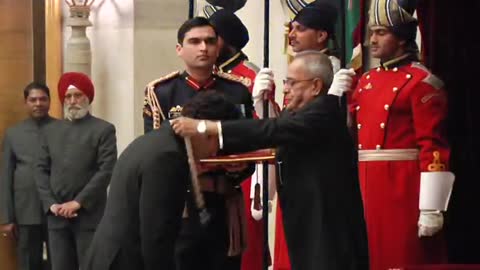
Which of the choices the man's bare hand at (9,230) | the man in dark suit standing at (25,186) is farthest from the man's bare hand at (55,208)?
the man's bare hand at (9,230)

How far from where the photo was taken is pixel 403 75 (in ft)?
21.1

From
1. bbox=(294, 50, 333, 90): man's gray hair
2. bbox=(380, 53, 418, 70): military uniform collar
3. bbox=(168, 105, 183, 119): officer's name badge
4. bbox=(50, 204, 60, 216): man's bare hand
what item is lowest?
bbox=(50, 204, 60, 216): man's bare hand

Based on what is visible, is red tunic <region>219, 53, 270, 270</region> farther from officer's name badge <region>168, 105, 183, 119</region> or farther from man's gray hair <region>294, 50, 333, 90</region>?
man's gray hair <region>294, 50, 333, 90</region>

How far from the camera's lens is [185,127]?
17.0ft

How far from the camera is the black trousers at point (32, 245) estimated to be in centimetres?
924

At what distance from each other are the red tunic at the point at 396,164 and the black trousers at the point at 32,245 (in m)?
3.24

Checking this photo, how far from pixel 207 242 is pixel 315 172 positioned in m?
0.59

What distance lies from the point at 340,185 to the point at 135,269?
2.92ft

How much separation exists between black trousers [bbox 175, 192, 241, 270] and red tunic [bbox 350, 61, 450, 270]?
795 mm

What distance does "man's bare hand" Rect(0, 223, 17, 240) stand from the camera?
9.34 metres

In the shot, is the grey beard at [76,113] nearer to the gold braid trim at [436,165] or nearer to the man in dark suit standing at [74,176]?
the man in dark suit standing at [74,176]

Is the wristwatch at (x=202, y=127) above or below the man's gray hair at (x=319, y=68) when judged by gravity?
below

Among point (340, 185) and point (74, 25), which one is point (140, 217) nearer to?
point (340, 185)

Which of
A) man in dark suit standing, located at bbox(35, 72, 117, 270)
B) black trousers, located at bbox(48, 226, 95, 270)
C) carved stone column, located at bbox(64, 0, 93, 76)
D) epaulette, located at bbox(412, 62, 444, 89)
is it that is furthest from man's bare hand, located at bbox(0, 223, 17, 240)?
epaulette, located at bbox(412, 62, 444, 89)
